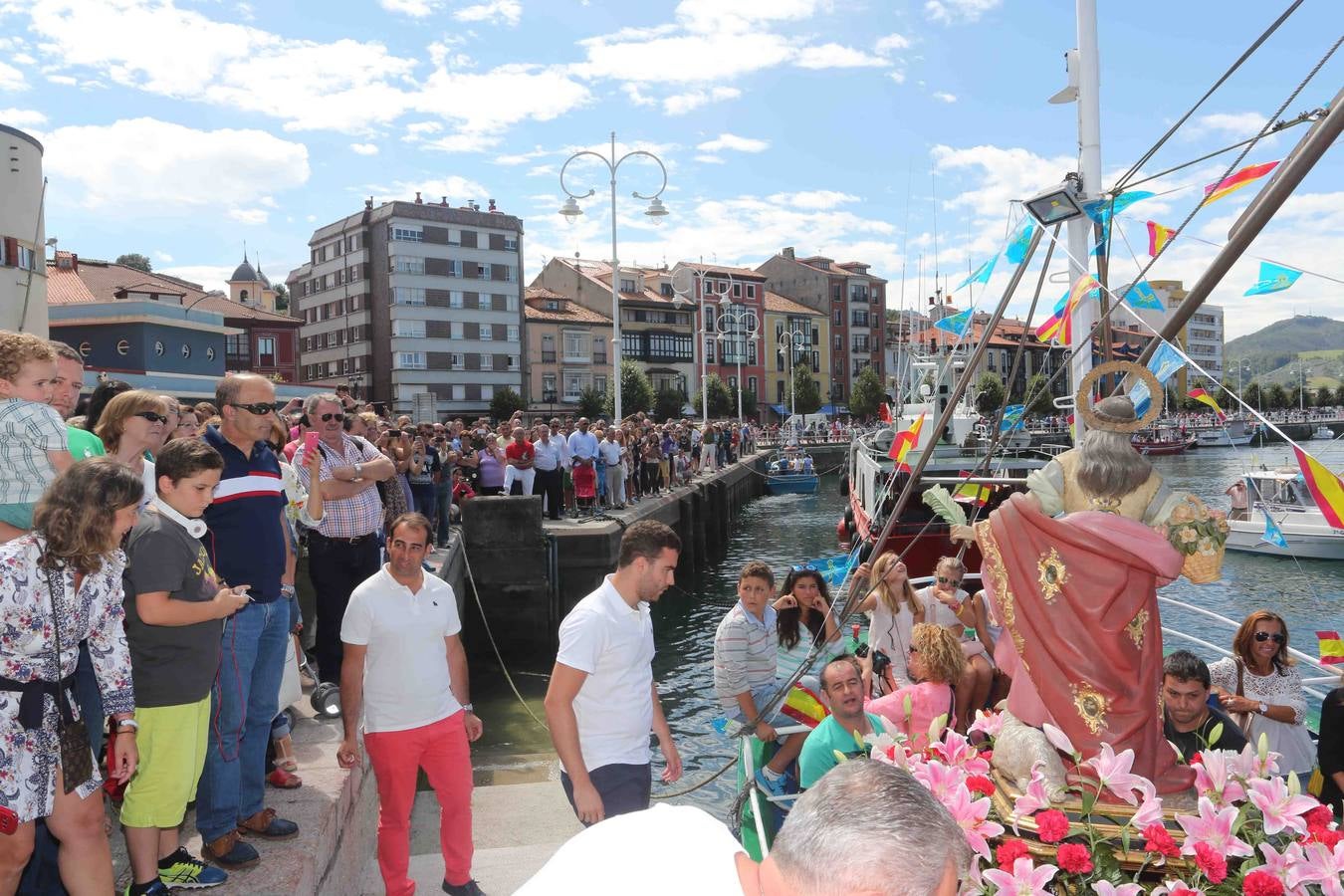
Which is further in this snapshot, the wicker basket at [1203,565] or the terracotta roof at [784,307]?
the terracotta roof at [784,307]

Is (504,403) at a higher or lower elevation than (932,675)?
higher

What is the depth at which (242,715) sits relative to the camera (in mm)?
3875

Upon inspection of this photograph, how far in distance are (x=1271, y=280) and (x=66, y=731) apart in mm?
6005

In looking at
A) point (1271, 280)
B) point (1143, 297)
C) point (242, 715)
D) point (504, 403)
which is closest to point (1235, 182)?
point (1271, 280)

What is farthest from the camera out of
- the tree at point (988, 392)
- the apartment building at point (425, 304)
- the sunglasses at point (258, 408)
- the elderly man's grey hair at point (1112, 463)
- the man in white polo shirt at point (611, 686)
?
the tree at point (988, 392)

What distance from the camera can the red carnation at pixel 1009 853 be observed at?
2438 millimetres

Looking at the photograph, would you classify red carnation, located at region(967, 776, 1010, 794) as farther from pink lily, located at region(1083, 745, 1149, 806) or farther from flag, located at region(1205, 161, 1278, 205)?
flag, located at region(1205, 161, 1278, 205)

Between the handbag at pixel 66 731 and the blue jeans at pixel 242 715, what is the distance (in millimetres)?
664

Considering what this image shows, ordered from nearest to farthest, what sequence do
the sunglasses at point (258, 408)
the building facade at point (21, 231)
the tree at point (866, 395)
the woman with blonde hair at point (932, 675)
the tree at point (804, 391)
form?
the sunglasses at point (258, 408)
the woman with blonde hair at point (932, 675)
the building facade at point (21, 231)
the tree at point (804, 391)
the tree at point (866, 395)

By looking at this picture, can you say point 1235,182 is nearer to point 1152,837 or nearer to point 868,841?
point 1152,837

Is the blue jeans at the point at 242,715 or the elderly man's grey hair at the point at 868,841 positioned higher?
the elderly man's grey hair at the point at 868,841

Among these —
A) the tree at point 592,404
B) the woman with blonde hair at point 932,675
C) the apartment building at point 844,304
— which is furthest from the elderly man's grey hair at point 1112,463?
the apartment building at point 844,304

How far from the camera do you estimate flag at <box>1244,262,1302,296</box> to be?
17.1 feet

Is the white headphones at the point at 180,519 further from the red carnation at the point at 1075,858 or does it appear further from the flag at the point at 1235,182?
the flag at the point at 1235,182
